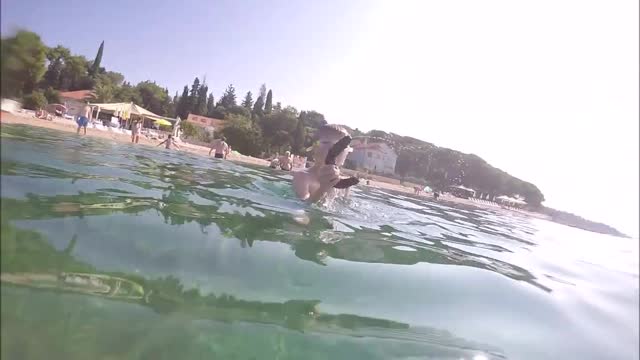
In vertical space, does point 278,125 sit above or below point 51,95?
above

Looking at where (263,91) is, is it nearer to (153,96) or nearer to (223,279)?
(153,96)

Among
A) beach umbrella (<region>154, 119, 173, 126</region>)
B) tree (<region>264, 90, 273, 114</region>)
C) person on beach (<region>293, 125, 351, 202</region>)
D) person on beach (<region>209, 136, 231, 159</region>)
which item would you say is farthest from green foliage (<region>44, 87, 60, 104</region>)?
person on beach (<region>209, 136, 231, 159</region>)

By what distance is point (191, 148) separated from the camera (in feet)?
17.7

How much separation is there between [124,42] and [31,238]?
1356 mm

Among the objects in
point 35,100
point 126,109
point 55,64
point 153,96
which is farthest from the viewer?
point 126,109

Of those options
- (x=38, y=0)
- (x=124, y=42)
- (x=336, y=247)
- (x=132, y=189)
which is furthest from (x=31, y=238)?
(x=336, y=247)

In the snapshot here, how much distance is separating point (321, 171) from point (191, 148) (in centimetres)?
187

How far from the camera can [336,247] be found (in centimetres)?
363

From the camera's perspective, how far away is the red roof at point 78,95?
2485 mm

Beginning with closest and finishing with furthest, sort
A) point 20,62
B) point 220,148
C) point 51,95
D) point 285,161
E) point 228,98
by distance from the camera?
point 20,62 → point 51,95 → point 228,98 → point 220,148 → point 285,161

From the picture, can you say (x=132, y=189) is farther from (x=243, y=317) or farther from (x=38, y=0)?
(x=38, y=0)

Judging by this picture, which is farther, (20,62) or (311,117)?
(311,117)

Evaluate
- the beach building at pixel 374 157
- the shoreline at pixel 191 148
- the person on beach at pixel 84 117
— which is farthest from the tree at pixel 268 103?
the person on beach at pixel 84 117

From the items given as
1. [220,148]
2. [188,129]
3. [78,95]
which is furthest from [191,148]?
[78,95]
